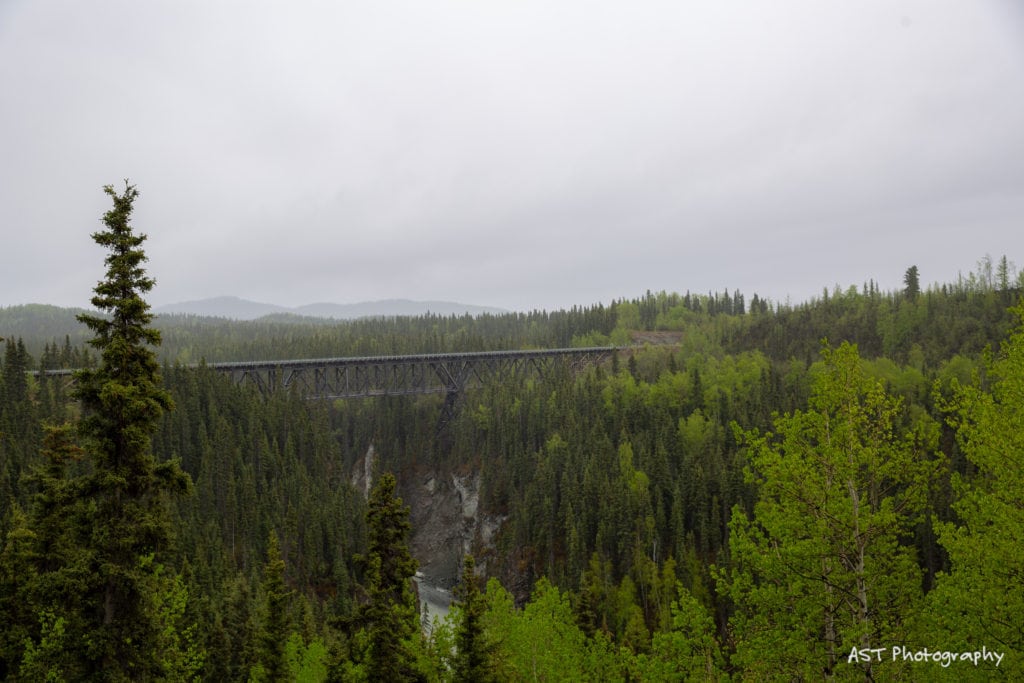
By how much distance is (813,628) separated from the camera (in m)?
12.9

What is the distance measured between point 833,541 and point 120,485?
14350 mm

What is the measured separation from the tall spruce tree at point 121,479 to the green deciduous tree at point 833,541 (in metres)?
12.1

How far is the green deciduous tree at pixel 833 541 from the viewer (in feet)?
41.8

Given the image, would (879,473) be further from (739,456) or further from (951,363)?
(951,363)

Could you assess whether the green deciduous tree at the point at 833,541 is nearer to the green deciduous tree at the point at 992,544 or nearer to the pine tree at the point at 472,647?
the green deciduous tree at the point at 992,544

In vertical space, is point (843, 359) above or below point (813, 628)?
above

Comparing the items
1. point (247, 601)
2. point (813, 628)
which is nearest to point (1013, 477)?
point (813, 628)

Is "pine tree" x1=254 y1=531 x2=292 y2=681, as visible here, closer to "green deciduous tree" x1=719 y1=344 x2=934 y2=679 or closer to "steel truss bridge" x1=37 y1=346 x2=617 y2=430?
"green deciduous tree" x1=719 y1=344 x2=934 y2=679

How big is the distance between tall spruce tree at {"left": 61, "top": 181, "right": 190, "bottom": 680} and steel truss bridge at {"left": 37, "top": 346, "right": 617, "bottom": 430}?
80665mm

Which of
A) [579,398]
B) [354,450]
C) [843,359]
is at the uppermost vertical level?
[843,359]

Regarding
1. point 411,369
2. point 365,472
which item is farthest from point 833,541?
point 365,472

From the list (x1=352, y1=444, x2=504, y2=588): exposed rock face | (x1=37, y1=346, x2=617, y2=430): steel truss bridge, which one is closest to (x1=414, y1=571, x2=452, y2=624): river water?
(x1=352, y1=444, x2=504, y2=588): exposed rock face

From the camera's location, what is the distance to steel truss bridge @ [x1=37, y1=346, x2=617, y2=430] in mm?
99875

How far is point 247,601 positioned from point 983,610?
146 ft
